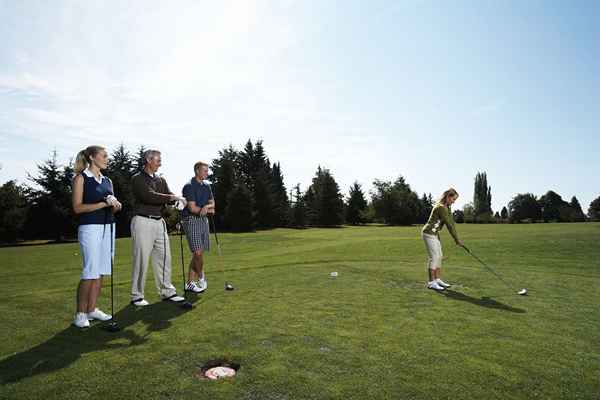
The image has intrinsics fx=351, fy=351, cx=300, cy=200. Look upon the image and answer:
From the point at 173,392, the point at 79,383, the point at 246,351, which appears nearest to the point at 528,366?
the point at 246,351

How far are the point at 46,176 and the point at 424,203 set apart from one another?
266ft

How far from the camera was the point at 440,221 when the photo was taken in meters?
8.98

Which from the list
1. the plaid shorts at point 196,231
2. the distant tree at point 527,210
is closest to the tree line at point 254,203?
the distant tree at point 527,210

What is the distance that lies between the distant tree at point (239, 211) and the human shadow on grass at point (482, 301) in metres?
44.0

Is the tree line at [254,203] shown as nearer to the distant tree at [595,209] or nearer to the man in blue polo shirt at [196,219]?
the distant tree at [595,209]

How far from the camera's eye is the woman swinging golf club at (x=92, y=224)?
18.0ft

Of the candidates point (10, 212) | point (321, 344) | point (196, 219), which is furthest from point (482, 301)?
point (10, 212)

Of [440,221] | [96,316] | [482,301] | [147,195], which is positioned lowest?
[482,301]

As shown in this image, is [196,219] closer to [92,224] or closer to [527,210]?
[92,224]

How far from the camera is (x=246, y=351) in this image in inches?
172

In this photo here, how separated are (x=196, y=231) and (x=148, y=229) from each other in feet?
4.29

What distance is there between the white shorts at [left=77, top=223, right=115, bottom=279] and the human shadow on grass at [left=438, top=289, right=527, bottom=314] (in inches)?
265

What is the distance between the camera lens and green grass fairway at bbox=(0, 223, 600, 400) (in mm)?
3477

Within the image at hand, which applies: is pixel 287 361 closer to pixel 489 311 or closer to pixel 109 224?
pixel 109 224
